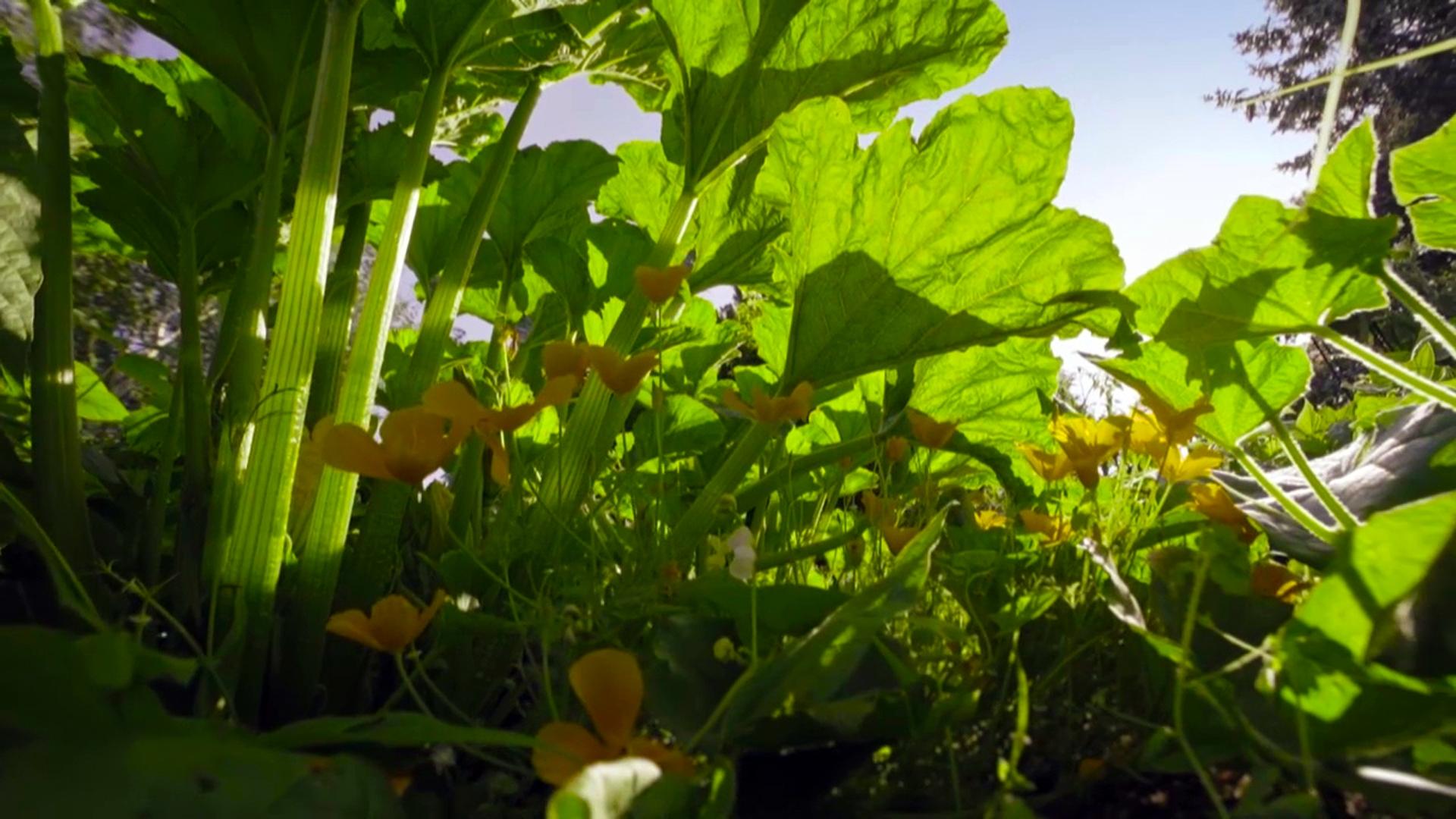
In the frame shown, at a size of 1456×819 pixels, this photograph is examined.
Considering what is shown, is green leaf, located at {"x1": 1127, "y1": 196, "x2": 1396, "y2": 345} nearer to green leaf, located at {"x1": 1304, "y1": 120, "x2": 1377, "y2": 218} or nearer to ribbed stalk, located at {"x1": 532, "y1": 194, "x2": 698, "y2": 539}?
green leaf, located at {"x1": 1304, "y1": 120, "x2": 1377, "y2": 218}

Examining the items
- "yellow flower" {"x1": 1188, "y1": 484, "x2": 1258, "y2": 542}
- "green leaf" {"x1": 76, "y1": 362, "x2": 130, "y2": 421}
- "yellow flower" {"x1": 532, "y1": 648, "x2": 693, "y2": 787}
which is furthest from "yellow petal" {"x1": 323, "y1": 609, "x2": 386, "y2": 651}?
"green leaf" {"x1": 76, "y1": 362, "x2": 130, "y2": 421}

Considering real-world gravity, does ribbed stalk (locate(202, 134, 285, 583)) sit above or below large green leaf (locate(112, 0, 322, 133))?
below

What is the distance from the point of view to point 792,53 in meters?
0.67

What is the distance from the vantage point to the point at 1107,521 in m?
0.56

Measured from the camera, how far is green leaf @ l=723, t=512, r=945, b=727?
1.01 ft

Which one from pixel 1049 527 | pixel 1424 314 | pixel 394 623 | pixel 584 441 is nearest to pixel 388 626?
pixel 394 623

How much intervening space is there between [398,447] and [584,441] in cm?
19

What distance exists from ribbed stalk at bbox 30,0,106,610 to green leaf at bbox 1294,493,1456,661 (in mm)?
579

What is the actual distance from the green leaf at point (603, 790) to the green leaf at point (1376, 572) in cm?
21

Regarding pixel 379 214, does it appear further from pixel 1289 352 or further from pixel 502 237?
pixel 1289 352

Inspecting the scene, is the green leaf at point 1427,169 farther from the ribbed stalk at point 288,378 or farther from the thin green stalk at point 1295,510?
the ribbed stalk at point 288,378

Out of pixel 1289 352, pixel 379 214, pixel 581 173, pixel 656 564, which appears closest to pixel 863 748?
pixel 656 564

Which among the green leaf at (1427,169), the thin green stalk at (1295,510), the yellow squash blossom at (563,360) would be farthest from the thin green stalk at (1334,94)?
the yellow squash blossom at (563,360)

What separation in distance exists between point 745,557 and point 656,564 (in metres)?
0.18
